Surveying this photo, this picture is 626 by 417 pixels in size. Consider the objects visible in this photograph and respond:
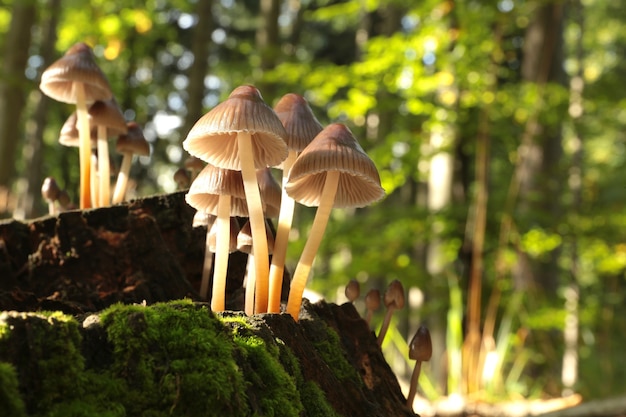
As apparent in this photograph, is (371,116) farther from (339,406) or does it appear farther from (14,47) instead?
(339,406)

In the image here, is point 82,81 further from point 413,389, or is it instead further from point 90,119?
point 413,389

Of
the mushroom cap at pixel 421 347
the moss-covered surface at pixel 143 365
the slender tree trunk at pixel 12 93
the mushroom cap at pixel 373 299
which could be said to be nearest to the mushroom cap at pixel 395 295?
the mushroom cap at pixel 373 299

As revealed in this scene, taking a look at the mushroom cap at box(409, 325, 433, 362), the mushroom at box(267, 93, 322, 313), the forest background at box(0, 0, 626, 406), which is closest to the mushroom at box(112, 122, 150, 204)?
the mushroom at box(267, 93, 322, 313)

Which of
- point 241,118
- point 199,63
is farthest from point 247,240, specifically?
point 199,63

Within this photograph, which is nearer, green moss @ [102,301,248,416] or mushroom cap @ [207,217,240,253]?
green moss @ [102,301,248,416]

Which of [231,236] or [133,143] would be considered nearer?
[231,236]

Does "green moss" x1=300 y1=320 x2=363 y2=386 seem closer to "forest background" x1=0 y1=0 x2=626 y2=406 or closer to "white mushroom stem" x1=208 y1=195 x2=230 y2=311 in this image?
"white mushroom stem" x1=208 y1=195 x2=230 y2=311
